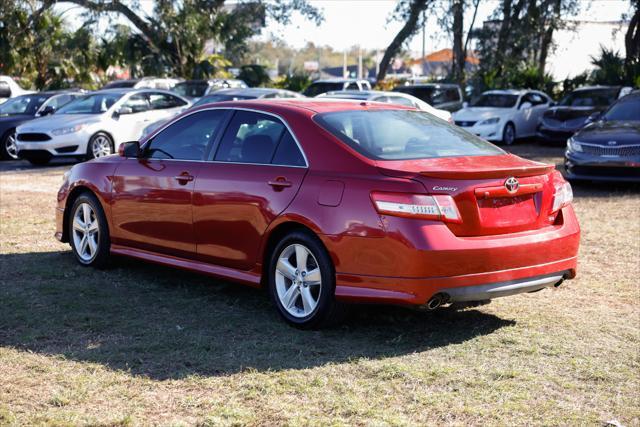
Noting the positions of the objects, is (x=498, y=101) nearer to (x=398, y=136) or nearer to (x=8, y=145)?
(x=8, y=145)

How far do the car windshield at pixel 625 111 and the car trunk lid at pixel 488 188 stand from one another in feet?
31.1

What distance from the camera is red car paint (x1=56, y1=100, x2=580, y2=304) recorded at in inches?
219

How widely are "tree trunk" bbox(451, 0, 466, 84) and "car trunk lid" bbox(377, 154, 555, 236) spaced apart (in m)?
28.1

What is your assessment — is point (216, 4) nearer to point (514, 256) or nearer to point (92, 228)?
point (92, 228)

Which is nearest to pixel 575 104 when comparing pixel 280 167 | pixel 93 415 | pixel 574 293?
pixel 574 293

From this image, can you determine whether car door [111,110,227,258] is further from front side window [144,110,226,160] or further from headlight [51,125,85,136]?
headlight [51,125,85,136]

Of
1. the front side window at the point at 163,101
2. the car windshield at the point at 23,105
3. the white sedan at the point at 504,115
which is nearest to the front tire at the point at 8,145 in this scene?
the car windshield at the point at 23,105

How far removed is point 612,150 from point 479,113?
988cm

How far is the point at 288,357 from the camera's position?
5.52 meters

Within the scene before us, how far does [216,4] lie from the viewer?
36719mm

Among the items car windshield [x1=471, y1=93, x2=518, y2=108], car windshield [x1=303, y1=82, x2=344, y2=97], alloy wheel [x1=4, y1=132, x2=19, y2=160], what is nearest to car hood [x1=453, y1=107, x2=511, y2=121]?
car windshield [x1=471, y1=93, x2=518, y2=108]

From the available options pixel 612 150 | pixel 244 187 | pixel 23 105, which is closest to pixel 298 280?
pixel 244 187

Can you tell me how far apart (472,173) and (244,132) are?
188 cm

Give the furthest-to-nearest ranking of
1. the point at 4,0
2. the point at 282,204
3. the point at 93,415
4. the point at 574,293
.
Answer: the point at 4,0 → the point at 574,293 → the point at 282,204 → the point at 93,415
